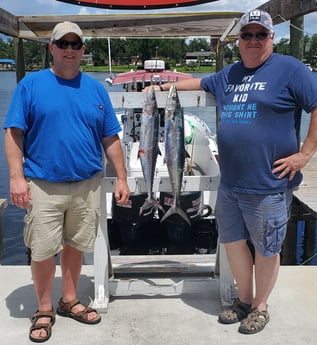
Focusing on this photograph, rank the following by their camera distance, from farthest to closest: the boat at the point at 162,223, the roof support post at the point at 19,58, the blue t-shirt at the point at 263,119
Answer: the roof support post at the point at 19,58, the boat at the point at 162,223, the blue t-shirt at the point at 263,119

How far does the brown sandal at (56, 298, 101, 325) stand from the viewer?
10.8ft

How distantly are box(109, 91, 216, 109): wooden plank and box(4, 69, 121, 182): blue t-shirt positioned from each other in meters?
0.43

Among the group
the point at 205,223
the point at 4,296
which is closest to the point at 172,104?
the point at 4,296

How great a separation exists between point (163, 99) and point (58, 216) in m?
1.12

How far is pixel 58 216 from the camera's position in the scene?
2.97 metres

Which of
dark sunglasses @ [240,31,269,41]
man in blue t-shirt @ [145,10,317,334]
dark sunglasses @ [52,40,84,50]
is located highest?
dark sunglasses @ [240,31,269,41]

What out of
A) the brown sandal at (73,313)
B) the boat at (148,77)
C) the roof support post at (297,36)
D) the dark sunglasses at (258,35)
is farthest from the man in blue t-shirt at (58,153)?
the boat at (148,77)

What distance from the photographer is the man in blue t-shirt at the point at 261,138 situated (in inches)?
109

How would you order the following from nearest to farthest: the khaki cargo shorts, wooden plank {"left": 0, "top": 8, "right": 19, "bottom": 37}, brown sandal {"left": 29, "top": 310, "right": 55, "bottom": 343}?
the khaki cargo shorts
brown sandal {"left": 29, "top": 310, "right": 55, "bottom": 343}
wooden plank {"left": 0, "top": 8, "right": 19, "bottom": 37}

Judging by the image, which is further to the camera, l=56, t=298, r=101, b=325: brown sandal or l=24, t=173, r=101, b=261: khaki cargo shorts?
l=56, t=298, r=101, b=325: brown sandal

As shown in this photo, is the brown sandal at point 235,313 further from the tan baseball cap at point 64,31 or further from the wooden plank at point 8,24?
the wooden plank at point 8,24

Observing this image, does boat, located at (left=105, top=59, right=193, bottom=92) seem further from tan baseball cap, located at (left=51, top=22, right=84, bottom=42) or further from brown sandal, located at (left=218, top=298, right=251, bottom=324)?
brown sandal, located at (left=218, top=298, right=251, bottom=324)

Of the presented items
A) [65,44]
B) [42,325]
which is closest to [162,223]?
[42,325]

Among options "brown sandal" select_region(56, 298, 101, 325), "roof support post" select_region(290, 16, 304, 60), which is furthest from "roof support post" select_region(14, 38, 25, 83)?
"brown sandal" select_region(56, 298, 101, 325)
